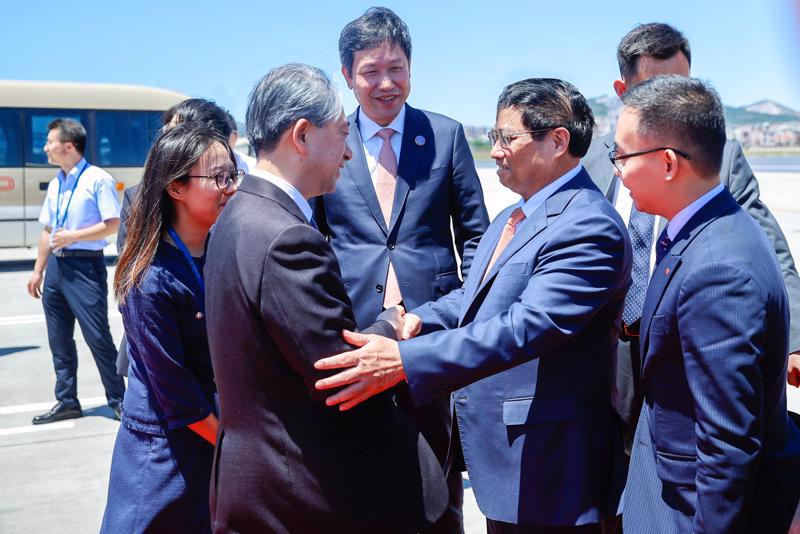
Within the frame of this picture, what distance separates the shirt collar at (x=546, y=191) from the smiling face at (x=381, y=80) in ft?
3.53

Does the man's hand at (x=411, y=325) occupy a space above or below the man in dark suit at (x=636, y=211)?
below

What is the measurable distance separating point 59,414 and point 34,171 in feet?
28.4

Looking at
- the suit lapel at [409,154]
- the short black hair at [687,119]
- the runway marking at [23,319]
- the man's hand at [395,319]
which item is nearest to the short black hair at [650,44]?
A: the suit lapel at [409,154]

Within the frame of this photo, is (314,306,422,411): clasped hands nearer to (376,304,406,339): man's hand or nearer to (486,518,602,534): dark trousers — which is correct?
(376,304,406,339): man's hand

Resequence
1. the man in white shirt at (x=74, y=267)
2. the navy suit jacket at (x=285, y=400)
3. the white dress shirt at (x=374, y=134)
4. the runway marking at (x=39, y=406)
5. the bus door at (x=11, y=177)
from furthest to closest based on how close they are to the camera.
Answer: the bus door at (x=11, y=177) < the runway marking at (x=39, y=406) < the man in white shirt at (x=74, y=267) < the white dress shirt at (x=374, y=134) < the navy suit jacket at (x=285, y=400)

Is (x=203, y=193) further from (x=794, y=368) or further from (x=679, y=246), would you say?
(x=794, y=368)

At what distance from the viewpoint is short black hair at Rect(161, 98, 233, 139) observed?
12.1 feet

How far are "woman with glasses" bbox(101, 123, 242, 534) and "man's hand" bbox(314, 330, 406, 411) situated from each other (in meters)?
0.66

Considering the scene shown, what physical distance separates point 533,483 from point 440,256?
124 centimetres

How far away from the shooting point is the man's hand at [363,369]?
1848mm

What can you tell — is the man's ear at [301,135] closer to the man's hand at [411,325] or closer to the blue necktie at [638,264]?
the man's hand at [411,325]

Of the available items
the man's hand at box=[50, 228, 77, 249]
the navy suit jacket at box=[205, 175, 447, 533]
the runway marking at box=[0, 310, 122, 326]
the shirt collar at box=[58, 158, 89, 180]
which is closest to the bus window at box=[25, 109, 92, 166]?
the runway marking at box=[0, 310, 122, 326]

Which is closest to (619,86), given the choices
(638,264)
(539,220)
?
(638,264)

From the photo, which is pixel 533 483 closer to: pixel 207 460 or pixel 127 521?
pixel 207 460
